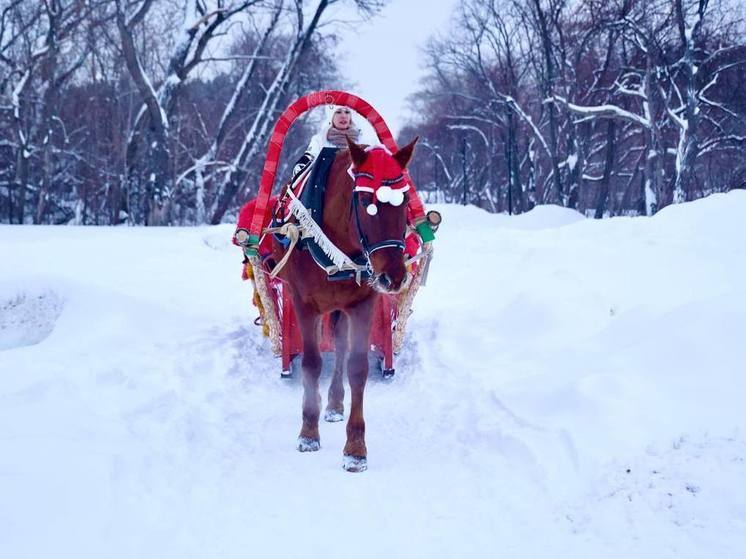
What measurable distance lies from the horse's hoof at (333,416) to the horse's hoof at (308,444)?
2.15 ft

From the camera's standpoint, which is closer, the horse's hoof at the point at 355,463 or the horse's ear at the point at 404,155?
the horse's ear at the point at 404,155

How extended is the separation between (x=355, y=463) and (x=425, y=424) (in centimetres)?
96

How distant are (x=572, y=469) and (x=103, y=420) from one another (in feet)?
9.90

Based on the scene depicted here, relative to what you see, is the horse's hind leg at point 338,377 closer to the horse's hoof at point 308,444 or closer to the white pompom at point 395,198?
the horse's hoof at point 308,444

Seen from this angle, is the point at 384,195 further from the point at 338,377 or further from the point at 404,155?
the point at 338,377

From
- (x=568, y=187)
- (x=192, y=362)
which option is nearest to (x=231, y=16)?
(x=568, y=187)

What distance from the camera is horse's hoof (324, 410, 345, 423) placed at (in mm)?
5148

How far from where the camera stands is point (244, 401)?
5.43 metres

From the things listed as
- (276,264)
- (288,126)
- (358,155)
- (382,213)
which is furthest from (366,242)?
(288,126)

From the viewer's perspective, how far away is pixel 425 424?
4852 millimetres

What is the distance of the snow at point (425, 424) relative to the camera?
298 cm

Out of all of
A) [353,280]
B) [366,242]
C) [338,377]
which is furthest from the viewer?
[338,377]

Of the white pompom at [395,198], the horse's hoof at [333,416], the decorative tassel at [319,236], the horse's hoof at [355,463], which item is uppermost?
the white pompom at [395,198]

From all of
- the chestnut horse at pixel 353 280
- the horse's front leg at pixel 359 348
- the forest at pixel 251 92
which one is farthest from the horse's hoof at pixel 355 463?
the forest at pixel 251 92
